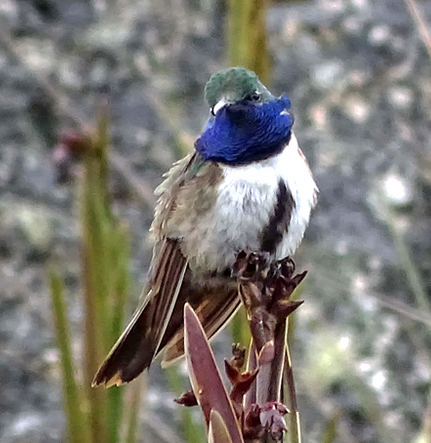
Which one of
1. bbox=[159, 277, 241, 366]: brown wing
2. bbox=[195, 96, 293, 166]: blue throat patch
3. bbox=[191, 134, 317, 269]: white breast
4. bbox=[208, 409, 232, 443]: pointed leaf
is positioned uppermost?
bbox=[195, 96, 293, 166]: blue throat patch

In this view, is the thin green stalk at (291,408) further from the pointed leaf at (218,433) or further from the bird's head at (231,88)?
the bird's head at (231,88)

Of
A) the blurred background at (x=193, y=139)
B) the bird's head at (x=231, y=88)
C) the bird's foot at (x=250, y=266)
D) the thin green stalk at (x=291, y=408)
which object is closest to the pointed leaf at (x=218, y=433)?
the thin green stalk at (x=291, y=408)

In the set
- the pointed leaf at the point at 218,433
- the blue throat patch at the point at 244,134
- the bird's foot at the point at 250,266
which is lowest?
the pointed leaf at the point at 218,433

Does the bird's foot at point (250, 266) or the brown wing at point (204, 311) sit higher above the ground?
the brown wing at point (204, 311)

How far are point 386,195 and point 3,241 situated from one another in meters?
1.27

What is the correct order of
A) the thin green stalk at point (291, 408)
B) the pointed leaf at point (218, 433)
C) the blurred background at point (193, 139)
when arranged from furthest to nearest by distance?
the blurred background at point (193, 139) < the thin green stalk at point (291, 408) < the pointed leaf at point (218, 433)

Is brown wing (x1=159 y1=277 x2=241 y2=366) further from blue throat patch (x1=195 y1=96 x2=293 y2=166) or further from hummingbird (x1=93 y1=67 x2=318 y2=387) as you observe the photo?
blue throat patch (x1=195 y1=96 x2=293 y2=166)

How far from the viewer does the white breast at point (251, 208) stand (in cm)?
120

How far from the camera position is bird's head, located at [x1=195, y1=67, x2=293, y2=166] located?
122cm

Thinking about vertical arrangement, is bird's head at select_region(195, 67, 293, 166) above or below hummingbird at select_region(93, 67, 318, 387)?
above

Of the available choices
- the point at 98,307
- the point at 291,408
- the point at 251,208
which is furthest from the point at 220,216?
the point at 291,408

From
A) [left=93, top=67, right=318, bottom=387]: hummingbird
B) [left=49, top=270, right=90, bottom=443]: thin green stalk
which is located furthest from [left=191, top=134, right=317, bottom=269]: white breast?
[left=49, top=270, right=90, bottom=443]: thin green stalk

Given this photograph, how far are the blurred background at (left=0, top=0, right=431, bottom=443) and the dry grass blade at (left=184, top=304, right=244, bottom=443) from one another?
1301mm

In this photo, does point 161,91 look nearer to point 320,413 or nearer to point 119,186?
point 119,186
